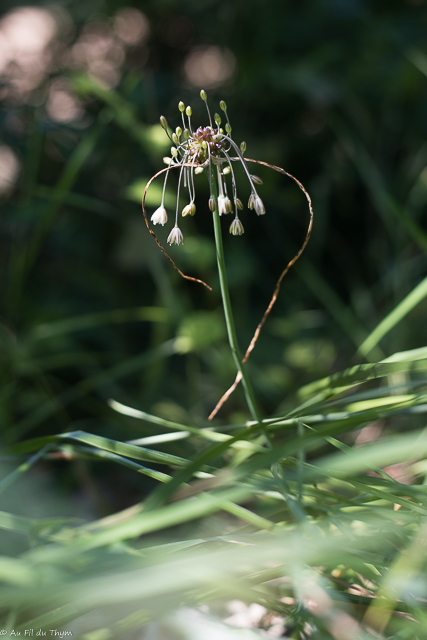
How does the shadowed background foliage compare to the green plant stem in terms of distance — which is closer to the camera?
the green plant stem

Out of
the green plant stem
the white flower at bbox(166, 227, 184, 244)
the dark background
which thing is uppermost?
the dark background

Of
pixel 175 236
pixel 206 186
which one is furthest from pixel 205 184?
pixel 175 236

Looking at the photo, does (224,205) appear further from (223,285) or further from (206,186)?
(206,186)

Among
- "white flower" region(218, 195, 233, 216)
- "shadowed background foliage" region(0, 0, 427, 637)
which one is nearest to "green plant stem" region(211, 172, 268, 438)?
"white flower" region(218, 195, 233, 216)

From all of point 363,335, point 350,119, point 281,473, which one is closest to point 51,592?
point 281,473

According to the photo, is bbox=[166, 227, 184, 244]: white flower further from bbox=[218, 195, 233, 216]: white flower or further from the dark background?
the dark background

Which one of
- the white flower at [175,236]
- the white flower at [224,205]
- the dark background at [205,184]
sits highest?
the dark background at [205,184]

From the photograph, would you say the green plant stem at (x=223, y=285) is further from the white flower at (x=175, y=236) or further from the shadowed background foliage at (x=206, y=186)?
the shadowed background foliage at (x=206, y=186)

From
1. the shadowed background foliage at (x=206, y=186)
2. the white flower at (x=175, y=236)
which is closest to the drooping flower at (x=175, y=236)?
the white flower at (x=175, y=236)
